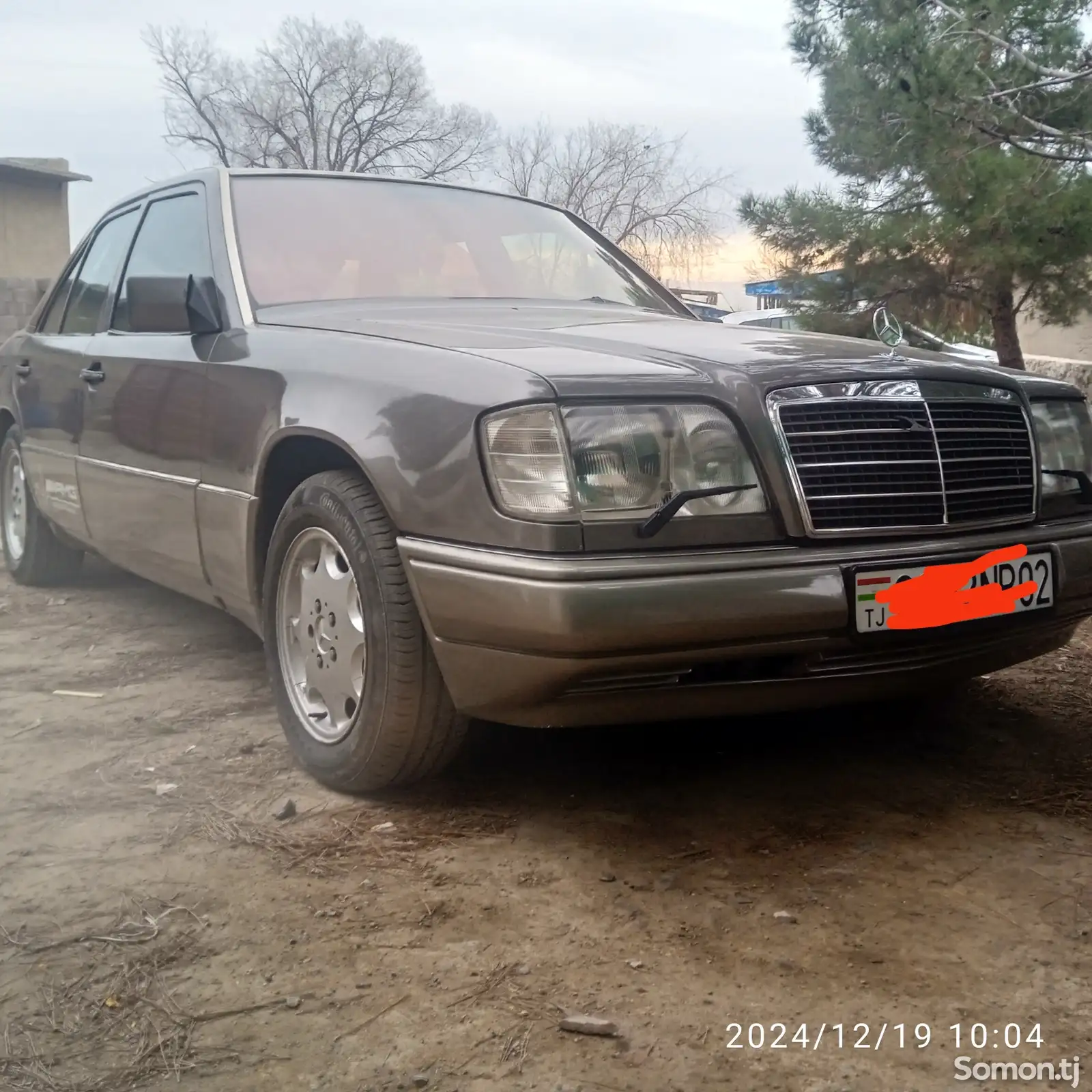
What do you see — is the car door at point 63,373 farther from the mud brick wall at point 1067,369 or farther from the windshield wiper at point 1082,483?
the mud brick wall at point 1067,369

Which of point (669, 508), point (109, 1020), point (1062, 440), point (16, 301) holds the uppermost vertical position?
point (16, 301)

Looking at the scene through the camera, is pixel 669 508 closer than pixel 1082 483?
Yes

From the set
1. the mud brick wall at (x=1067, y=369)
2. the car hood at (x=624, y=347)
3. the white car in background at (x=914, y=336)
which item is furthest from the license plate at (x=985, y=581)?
the mud brick wall at (x=1067, y=369)

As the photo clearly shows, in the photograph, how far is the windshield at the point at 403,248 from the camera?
346 cm

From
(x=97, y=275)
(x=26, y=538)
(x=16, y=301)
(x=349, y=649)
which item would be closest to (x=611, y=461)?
(x=349, y=649)

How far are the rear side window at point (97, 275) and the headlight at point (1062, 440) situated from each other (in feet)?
10.3

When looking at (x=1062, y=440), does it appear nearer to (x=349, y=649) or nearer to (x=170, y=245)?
(x=349, y=649)

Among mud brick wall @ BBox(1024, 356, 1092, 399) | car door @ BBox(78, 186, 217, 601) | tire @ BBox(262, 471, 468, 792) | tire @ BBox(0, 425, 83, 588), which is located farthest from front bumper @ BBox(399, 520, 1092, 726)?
mud brick wall @ BBox(1024, 356, 1092, 399)

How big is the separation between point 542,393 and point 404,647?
628 millimetres

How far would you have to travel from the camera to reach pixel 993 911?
2.17 meters

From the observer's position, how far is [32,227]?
85.5 ft

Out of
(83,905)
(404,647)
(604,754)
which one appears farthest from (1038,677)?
(83,905)

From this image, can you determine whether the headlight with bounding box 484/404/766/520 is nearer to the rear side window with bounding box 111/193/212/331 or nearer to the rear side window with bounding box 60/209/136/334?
the rear side window with bounding box 111/193/212/331

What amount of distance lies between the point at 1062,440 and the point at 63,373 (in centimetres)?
339
